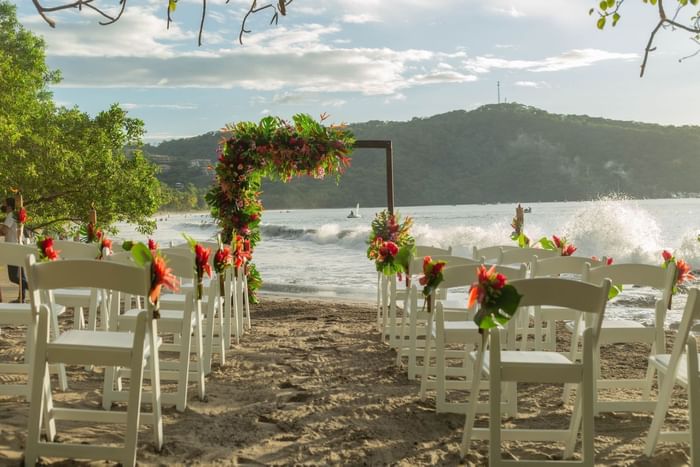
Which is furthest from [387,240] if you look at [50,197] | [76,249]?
[50,197]

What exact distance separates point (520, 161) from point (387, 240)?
50502 millimetres

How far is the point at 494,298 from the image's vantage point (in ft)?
10.2

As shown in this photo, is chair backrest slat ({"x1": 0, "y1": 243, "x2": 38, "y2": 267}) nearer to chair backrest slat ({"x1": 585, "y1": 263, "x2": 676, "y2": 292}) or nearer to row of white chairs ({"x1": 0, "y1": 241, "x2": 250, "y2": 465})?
row of white chairs ({"x1": 0, "y1": 241, "x2": 250, "y2": 465})

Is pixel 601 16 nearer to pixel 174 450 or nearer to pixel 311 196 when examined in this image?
pixel 174 450

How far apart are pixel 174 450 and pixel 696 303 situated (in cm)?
265

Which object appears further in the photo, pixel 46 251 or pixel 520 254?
pixel 520 254

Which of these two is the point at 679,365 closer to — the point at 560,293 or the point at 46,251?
the point at 560,293

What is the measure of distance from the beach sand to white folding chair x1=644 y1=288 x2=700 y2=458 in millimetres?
123

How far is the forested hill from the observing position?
175 ft

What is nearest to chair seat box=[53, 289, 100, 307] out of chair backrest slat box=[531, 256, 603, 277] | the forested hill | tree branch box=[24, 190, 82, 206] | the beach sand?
the beach sand

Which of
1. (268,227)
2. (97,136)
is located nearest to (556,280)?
(97,136)

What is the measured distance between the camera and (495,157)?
5525 centimetres

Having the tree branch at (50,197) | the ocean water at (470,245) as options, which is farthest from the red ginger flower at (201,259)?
the tree branch at (50,197)

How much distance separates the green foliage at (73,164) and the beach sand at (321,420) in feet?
27.7
